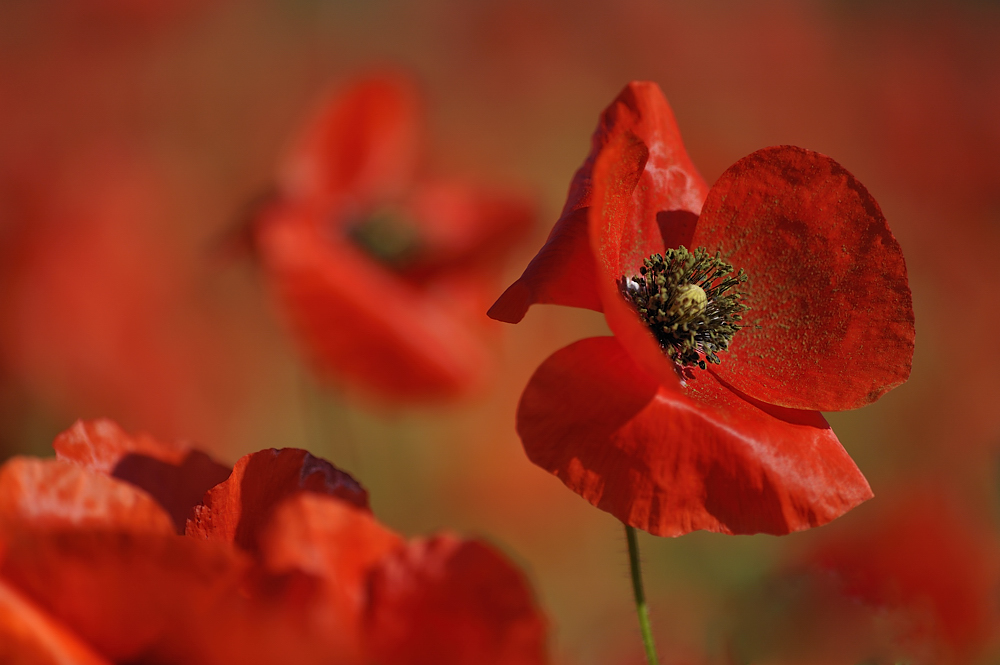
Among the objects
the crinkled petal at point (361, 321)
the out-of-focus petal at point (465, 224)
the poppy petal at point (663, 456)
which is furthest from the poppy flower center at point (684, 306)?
the out-of-focus petal at point (465, 224)

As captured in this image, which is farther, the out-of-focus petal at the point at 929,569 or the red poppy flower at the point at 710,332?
the out-of-focus petal at the point at 929,569

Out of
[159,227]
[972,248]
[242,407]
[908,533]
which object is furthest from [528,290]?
[972,248]

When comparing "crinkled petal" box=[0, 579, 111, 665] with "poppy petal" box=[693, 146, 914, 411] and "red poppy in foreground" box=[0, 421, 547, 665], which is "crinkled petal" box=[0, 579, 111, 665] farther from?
"poppy petal" box=[693, 146, 914, 411]

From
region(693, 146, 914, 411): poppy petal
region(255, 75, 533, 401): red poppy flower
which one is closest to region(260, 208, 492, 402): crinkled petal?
region(255, 75, 533, 401): red poppy flower

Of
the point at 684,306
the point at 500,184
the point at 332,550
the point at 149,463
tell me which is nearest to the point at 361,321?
the point at 684,306

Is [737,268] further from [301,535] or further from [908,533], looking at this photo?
[908,533]

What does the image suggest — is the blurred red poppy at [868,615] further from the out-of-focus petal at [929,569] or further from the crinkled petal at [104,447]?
the crinkled petal at [104,447]
